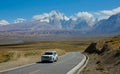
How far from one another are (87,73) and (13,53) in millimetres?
22193

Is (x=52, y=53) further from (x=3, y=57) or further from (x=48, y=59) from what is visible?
(x=3, y=57)

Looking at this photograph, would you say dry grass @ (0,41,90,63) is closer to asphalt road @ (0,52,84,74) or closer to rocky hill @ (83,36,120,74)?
asphalt road @ (0,52,84,74)

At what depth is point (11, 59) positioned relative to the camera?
43.4 meters

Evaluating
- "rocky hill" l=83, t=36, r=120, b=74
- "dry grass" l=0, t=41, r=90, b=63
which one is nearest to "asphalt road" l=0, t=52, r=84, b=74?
"rocky hill" l=83, t=36, r=120, b=74

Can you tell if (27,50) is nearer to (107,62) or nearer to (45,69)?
(107,62)

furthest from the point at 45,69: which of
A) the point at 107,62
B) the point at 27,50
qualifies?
the point at 27,50

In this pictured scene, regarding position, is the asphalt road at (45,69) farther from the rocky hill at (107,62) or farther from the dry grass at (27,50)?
the dry grass at (27,50)

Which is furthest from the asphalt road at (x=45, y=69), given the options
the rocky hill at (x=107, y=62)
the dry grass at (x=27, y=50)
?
the dry grass at (x=27, y=50)

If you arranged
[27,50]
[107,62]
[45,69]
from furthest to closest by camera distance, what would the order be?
[27,50]
[107,62]
[45,69]

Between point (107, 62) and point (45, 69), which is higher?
point (45, 69)

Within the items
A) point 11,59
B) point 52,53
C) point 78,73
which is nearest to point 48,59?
point 52,53

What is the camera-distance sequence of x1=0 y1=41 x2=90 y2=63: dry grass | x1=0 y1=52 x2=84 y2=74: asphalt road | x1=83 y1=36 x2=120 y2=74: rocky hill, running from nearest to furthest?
1. x1=0 y1=52 x2=84 y2=74: asphalt road
2. x1=83 y1=36 x2=120 y2=74: rocky hill
3. x1=0 y1=41 x2=90 y2=63: dry grass

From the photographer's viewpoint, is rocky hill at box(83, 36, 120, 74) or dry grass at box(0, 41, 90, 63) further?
dry grass at box(0, 41, 90, 63)

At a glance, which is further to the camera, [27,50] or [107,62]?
[27,50]
